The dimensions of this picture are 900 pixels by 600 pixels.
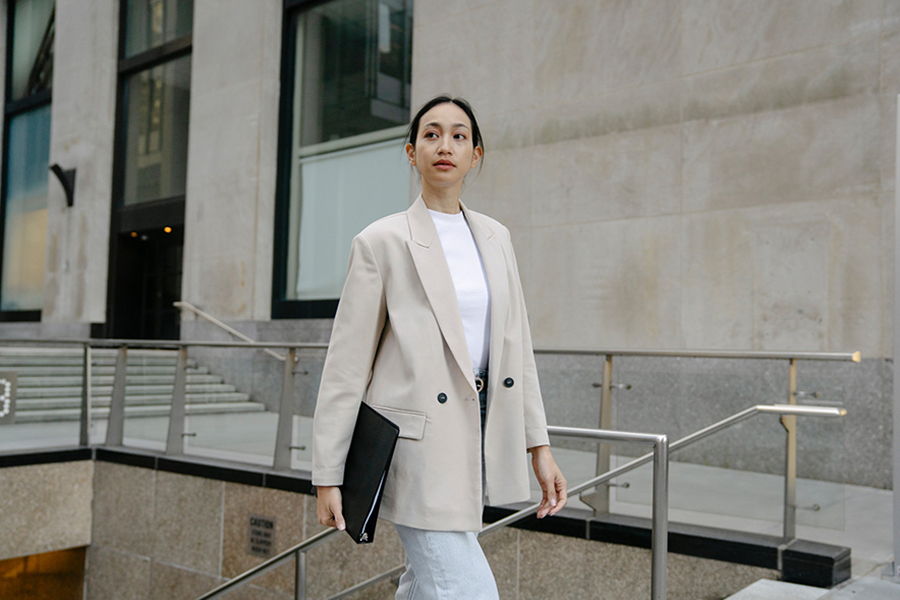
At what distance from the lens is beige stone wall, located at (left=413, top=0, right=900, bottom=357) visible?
6199 millimetres

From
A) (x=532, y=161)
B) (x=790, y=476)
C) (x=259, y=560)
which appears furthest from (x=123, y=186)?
(x=790, y=476)

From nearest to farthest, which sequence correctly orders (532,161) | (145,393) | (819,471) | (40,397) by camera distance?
(819,471) → (145,393) → (40,397) → (532,161)

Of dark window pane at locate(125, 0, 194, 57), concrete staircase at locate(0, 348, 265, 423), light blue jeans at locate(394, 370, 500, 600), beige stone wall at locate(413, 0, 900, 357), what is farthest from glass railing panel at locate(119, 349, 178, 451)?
dark window pane at locate(125, 0, 194, 57)

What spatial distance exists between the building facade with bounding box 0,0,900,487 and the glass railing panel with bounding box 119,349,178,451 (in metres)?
2.86

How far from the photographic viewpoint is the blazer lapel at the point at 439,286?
69.4 inches

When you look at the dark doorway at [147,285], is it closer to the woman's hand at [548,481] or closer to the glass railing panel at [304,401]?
the glass railing panel at [304,401]

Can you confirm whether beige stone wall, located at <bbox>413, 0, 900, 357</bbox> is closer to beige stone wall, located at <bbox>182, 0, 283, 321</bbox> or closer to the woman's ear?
beige stone wall, located at <bbox>182, 0, 283, 321</bbox>

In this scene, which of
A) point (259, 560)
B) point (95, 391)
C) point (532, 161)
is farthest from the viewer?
point (532, 161)

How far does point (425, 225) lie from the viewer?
187cm

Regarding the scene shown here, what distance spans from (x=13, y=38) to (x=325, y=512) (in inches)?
720

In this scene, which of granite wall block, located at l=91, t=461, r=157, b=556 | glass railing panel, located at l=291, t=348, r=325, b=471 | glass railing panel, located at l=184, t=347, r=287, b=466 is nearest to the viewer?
glass railing panel, located at l=291, t=348, r=325, b=471

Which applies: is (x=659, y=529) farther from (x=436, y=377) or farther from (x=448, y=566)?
(x=436, y=377)

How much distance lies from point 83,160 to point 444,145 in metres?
13.9

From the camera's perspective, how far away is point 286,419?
6.22 metres
